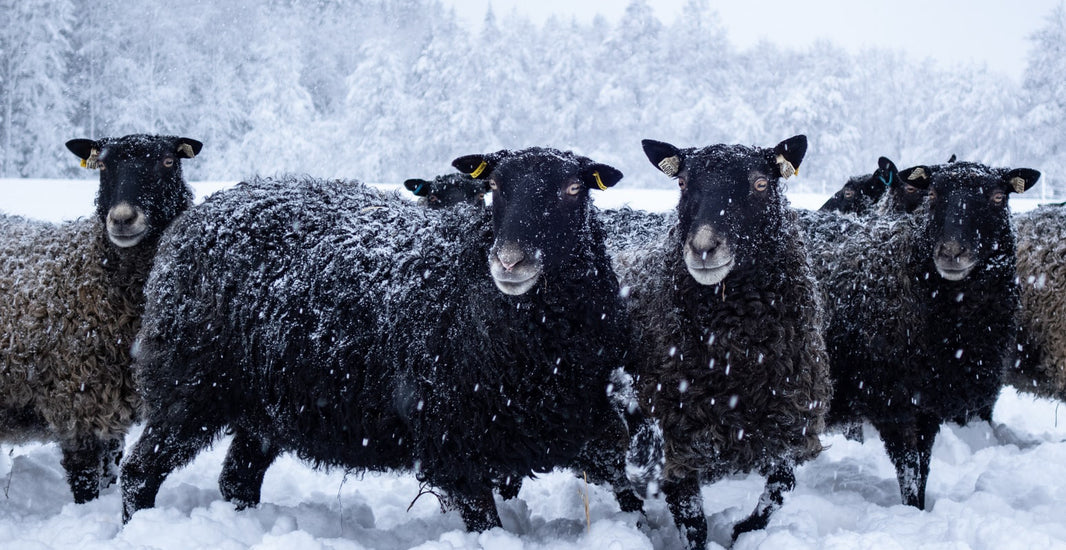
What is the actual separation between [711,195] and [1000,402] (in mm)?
5142

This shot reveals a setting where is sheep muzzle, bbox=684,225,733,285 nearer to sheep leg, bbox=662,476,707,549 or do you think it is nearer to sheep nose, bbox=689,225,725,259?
sheep nose, bbox=689,225,725,259

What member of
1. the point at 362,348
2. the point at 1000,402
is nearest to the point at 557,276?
the point at 362,348

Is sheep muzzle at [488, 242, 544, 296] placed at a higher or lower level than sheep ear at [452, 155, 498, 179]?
lower

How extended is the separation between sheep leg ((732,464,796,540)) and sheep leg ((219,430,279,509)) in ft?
9.46

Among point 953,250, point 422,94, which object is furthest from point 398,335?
point 422,94

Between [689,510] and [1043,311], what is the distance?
12.3 feet

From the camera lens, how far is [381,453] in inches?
172

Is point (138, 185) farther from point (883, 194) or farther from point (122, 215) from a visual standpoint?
point (883, 194)

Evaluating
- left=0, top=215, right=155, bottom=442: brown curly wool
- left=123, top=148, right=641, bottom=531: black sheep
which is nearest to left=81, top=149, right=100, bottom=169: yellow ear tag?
left=0, top=215, right=155, bottom=442: brown curly wool

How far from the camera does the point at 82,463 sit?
Result: 526 cm

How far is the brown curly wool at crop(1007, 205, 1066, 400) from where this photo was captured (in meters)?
6.18

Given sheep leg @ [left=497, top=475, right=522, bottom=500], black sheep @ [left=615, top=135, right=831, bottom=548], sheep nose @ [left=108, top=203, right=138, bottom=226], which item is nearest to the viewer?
black sheep @ [left=615, top=135, right=831, bottom=548]

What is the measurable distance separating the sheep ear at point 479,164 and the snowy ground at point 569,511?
1.80 meters

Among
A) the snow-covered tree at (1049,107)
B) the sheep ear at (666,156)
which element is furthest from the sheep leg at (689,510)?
the snow-covered tree at (1049,107)
